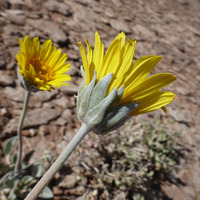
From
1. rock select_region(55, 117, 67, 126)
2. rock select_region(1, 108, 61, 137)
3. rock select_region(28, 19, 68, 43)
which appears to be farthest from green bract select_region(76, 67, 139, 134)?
rock select_region(28, 19, 68, 43)

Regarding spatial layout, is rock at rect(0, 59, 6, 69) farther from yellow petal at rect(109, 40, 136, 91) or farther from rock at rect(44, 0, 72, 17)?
yellow petal at rect(109, 40, 136, 91)

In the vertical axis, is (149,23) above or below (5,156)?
above

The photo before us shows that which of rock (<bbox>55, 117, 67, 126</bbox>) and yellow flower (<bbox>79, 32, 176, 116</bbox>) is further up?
yellow flower (<bbox>79, 32, 176, 116</bbox>)

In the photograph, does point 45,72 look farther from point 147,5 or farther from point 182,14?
point 182,14

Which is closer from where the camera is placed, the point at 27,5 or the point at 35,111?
the point at 35,111

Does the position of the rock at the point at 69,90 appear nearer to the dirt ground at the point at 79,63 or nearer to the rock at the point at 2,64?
the dirt ground at the point at 79,63

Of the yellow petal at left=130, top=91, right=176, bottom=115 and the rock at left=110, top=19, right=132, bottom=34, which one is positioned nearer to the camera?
the yellow petal at left=130, top=91, right=176, bottom=115

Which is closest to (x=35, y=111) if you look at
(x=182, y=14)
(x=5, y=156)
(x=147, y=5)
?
(x=5, y=156)
